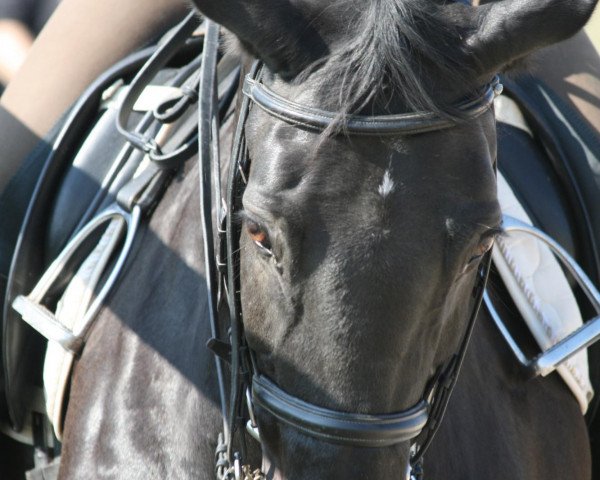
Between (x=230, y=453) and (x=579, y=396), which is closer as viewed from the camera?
(x=230, y=453)

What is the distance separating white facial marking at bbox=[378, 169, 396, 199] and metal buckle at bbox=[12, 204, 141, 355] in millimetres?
1134

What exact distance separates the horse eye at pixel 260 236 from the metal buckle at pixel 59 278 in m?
0.86

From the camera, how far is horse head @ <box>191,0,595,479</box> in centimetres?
195

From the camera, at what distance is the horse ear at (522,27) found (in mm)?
2100

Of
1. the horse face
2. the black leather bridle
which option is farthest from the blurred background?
the horse face

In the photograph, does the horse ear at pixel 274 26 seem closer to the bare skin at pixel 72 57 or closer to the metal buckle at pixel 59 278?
the metal buckle at pixel 59 278

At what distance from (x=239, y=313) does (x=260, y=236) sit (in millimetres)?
282

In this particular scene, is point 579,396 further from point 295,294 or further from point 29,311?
point 29,311

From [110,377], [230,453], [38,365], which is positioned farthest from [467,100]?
[38,365]

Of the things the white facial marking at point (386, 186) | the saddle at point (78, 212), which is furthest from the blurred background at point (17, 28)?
the white facial marking at point (386, 186)

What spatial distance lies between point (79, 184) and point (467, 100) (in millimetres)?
1668

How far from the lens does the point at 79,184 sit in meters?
3.28

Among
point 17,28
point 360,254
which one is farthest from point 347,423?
point 17,28

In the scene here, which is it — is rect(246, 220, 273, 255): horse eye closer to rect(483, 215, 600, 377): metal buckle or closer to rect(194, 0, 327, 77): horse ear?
rect(194, 0, 327, 77): horse ear
